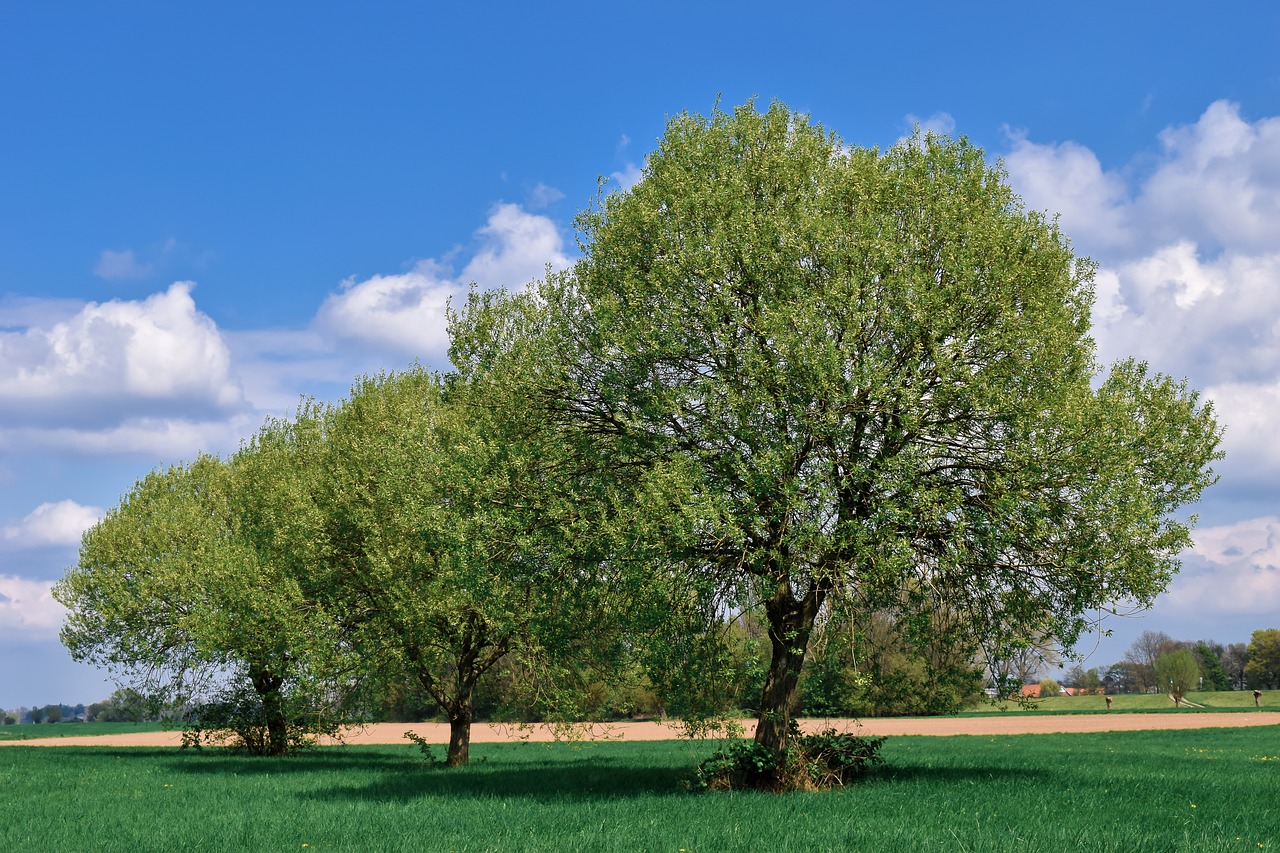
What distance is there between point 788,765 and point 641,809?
4.74 m

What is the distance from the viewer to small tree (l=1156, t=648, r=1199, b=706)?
12238 centimetres

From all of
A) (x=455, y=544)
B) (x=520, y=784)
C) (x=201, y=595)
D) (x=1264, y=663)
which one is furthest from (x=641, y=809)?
(x=1264, y=663)

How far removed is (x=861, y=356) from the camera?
21828 millimetres

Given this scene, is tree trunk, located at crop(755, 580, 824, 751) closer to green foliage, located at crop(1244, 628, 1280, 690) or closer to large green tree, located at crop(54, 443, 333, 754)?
large green tree, located at crop(54, 443, 333, 754)

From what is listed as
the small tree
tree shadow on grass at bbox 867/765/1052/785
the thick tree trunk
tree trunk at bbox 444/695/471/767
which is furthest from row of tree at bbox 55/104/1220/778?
the small tree

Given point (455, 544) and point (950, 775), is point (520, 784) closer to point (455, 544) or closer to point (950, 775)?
point (455, 544)

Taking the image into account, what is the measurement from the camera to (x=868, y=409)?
21547 mm

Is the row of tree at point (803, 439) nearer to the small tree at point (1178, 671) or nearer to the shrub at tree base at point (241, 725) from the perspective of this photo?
the shrub at tree base at point (241, 725)

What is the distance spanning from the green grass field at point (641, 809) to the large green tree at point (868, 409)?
3723 mm

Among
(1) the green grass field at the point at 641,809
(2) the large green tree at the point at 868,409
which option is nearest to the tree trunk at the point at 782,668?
(2) the large green tree at the point at 868,409

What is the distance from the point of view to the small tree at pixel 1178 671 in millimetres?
122375

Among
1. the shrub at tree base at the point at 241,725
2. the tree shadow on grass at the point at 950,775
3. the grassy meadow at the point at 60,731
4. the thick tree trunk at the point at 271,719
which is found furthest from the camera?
the grassy meadow at the point at 60,731

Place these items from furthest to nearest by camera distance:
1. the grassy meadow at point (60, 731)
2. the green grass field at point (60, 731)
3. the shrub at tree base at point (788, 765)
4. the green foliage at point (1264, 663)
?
the green foliage at point (1264, 663) < the green grass field at point (60, 731) < the grassy meadow at point (60, 731) < the shrub at tree base at point (788, 765)

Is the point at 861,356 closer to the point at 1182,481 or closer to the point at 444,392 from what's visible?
the point at 1182,481
